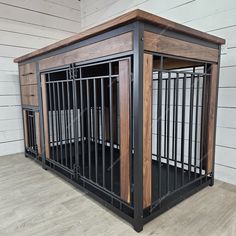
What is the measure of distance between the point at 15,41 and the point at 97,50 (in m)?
1.78

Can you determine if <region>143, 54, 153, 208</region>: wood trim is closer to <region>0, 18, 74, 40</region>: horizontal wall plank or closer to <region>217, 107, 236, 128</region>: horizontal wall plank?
<region>217, 107, 236, 128</region>: horizontal wall plank

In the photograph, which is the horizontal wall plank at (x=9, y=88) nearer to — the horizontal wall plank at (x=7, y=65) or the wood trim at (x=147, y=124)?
the horizontal wall plank at (x=7, y=65)

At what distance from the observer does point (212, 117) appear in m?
1.58

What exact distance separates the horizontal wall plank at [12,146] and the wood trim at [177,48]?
2249 mm

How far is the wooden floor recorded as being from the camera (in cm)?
114

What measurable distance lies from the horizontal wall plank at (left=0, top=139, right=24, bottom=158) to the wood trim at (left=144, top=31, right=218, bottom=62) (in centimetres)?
225

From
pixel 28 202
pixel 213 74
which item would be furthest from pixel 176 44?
pixel 28 202

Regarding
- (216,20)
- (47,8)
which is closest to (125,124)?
(216,20)

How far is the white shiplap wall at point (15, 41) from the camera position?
2.45m

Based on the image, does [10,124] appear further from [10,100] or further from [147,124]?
[147,124]

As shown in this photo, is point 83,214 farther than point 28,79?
No

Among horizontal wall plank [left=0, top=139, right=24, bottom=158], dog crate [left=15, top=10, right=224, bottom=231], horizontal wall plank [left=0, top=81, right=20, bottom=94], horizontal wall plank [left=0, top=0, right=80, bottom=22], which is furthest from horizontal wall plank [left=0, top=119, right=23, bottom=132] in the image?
horizontal wall plank [left=0, top=0, right=80, bottom=22]

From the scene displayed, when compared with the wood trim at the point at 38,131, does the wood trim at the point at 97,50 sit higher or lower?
higher

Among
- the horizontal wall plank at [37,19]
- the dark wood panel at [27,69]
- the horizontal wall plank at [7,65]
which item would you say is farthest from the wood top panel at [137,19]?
the horizontal wall plank at [37,19]
